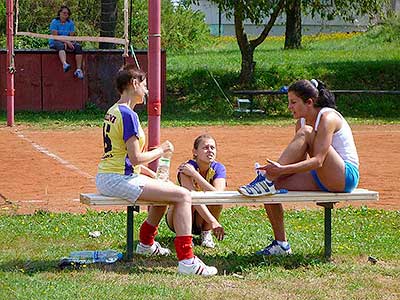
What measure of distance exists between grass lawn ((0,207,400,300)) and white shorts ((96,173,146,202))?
567mm

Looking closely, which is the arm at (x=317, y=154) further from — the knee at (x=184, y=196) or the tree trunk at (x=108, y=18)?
the tree trunk at (x=108, y=18)

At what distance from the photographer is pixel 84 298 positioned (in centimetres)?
653

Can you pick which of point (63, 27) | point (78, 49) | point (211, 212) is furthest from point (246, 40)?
point (211, 212)

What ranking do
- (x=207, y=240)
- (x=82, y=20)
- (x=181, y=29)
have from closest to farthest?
1. (x=207, y=240)
2. (x=82, y=20)
3. (x=181, y=29)

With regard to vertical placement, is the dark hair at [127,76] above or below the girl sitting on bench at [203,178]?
above

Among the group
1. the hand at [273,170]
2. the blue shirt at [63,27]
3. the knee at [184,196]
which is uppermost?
the blue shirt at [63,27]

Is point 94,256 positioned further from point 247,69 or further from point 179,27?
point 179,27

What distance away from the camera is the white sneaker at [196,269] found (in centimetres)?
740

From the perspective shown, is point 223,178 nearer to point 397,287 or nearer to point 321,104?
point 321,104

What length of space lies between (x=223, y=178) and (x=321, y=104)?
3.79 feet

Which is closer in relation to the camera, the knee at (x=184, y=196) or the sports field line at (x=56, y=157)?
the knee at (x=184, y=196)

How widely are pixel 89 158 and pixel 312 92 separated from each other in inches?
312

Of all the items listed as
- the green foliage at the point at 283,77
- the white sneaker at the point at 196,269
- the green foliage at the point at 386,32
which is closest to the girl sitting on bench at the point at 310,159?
the white sneaker at the point at 196,269

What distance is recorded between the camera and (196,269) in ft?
24.3
